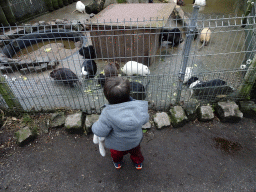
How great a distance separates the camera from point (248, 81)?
137 inches

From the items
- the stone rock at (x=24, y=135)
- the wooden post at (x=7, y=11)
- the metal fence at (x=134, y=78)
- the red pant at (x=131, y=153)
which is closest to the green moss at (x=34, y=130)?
the stone rock at (x=24, y=135)

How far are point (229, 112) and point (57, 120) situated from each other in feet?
10.2

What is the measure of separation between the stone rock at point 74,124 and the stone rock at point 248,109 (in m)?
2.97

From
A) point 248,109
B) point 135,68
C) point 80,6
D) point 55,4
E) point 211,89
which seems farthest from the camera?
point 55,4

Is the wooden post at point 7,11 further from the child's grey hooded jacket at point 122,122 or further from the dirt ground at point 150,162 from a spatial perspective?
the child's grey hooded jacket at point 122,122

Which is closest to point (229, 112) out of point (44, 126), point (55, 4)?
point (44, 126)

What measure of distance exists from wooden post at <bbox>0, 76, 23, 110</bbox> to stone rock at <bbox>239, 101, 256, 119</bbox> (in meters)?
4.18

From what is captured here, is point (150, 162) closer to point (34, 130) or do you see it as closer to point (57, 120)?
point (57, 120)

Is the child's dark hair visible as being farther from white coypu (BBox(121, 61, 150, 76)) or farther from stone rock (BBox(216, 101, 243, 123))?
white coypu (BBox(121, 61, 150, 76))

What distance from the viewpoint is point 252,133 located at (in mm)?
3348

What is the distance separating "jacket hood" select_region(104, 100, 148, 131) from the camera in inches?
76.0

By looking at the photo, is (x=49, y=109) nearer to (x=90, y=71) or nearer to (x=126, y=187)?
(x=90, y=71)

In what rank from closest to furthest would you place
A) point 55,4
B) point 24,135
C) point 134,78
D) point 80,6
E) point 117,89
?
1. point 117,89
2. point 24,135
3. point 134,78
4. point 80,6
5. point 55,4

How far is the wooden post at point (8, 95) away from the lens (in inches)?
130
